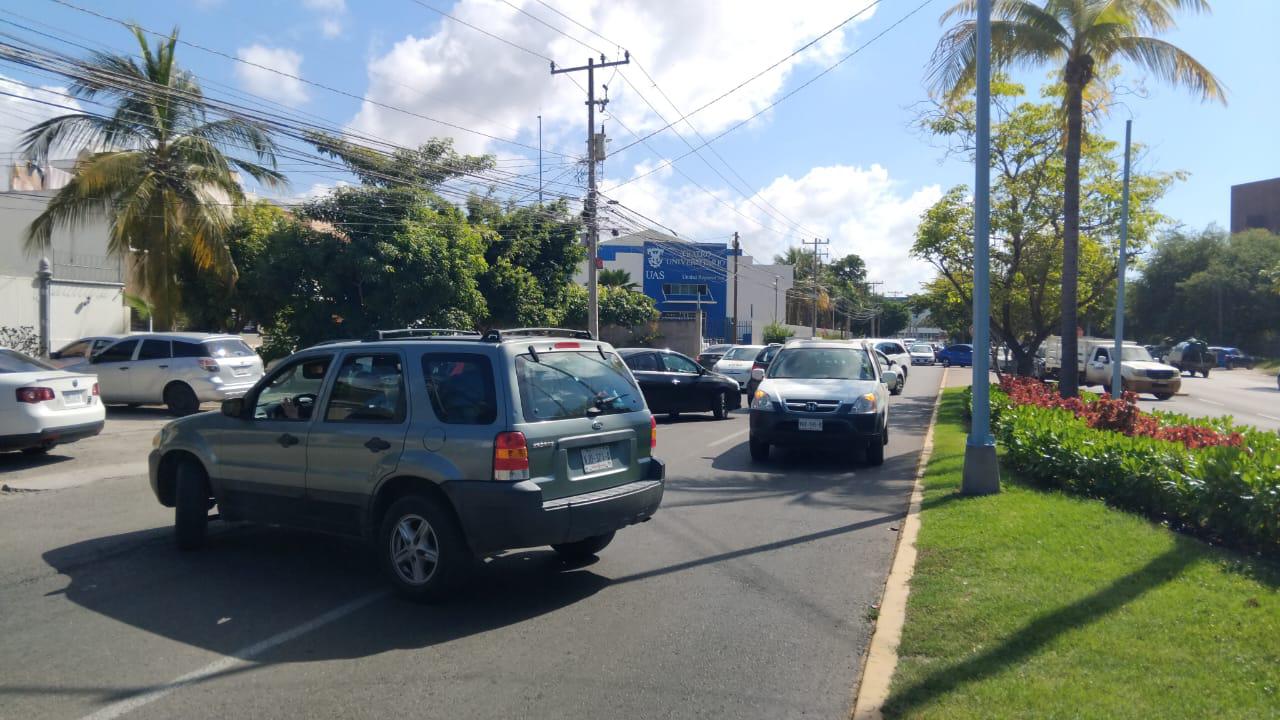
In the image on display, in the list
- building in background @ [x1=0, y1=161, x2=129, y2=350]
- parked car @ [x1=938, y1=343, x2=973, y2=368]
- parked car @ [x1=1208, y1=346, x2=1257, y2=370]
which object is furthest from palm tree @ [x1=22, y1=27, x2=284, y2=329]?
parked car @ [x1=1208, y1=346, x2=1257, y2=370]

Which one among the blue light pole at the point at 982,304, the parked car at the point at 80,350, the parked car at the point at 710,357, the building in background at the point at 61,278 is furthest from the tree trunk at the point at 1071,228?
the building in background at the point at 61,278

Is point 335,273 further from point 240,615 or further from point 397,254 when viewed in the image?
point 240,615

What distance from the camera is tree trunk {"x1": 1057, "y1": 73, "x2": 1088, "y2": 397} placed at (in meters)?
16.3

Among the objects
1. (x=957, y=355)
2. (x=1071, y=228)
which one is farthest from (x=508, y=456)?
(x=957, y=355)

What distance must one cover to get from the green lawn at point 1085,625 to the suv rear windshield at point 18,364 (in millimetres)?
10629

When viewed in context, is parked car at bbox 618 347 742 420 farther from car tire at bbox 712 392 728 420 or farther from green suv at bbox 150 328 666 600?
green suv at bbox 150 328 666 600

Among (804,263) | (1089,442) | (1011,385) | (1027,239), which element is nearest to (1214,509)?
(1089,442)

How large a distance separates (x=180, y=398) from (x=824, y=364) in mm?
12545

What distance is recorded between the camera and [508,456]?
582 cm

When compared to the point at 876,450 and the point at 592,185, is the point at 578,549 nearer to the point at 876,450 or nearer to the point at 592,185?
the point at 876,450

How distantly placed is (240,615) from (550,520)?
2.05 m

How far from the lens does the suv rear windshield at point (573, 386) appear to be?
242 inches

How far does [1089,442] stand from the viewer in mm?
9570

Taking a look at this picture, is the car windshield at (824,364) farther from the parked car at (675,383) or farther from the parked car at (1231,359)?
the parked car at (1231,359)
